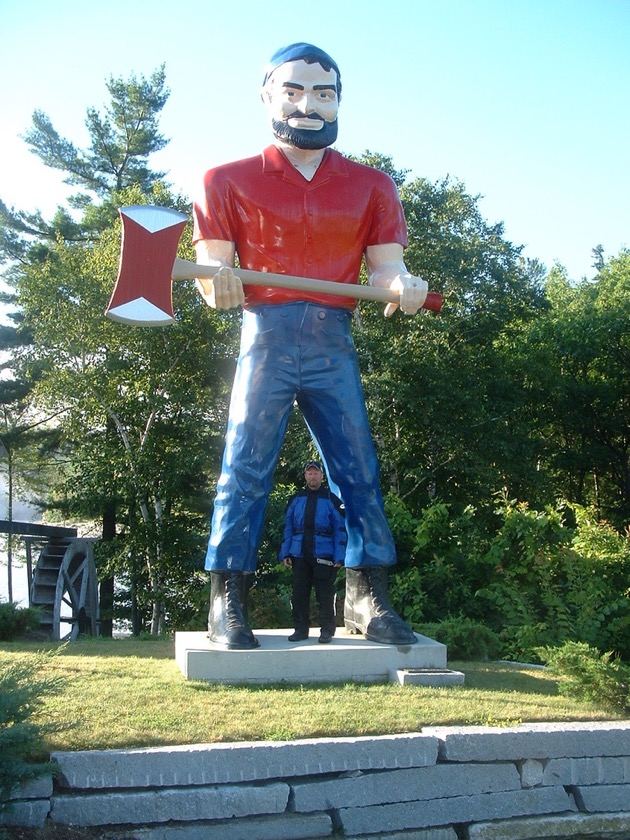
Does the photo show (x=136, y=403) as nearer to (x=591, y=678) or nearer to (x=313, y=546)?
(x=313, y=546)

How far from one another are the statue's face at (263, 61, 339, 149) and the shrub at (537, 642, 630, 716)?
126 inches

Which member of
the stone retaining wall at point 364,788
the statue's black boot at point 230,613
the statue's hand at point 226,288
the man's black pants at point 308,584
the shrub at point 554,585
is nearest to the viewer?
the stone retaining wall at point 364,788

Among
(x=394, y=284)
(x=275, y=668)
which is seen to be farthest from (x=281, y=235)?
(x=275, y=668)

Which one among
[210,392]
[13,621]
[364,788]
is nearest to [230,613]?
[364,788]

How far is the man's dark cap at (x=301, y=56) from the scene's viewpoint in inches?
211

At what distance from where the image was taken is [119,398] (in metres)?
15.2

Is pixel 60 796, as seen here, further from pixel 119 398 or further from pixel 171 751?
pixel 119 398

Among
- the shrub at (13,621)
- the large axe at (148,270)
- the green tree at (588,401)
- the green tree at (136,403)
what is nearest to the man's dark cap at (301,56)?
the large axe at (148,270)

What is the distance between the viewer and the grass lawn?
13.0 feet

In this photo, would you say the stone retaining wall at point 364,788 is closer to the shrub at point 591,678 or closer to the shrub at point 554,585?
the shrub at point 591,678

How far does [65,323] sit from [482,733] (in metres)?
12.1

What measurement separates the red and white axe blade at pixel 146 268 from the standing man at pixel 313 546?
1484 mm

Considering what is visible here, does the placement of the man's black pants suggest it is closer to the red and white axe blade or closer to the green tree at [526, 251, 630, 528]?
the red and white axe blade

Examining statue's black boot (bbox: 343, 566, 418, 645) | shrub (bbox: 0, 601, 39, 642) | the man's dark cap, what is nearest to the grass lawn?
statue's black boot (bbox: 343, 566, 418, 645)
